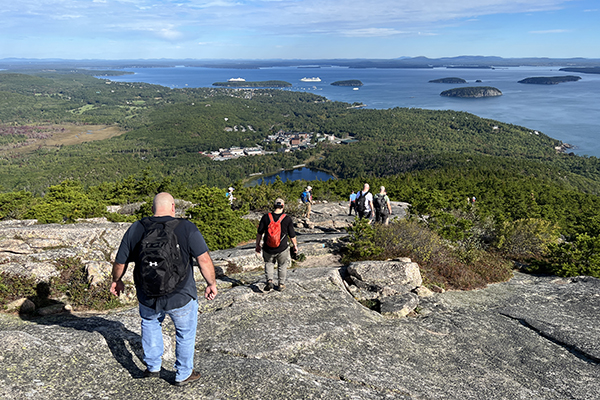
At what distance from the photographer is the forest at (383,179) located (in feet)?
42.9

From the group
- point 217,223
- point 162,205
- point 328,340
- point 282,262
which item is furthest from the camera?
point 217,223

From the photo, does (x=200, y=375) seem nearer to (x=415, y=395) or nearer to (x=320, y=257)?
(x=415, y=395)

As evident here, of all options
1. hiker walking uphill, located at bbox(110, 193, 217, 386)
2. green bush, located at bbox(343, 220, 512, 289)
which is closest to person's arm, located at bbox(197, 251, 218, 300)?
hiker walking uphill, located at bbox(110, 193, 217, 386)

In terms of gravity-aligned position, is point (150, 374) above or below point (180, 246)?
below

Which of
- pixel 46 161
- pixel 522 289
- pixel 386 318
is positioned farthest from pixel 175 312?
pixel 46 161

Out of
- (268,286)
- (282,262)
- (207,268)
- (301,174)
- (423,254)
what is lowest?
(301,174)

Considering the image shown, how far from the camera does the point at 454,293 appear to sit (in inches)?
360

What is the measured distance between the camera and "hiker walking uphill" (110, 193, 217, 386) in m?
3.88

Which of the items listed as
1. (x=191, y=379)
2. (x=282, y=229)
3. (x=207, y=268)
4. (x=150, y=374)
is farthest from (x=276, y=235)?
(x=150, y=374)

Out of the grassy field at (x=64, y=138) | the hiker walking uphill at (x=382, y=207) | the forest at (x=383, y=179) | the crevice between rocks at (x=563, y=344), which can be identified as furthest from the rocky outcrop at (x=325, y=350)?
→ the grassy field at (x=64, y=138)

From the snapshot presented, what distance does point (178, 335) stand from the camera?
4.29 metres

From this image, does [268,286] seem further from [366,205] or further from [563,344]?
[563,344]

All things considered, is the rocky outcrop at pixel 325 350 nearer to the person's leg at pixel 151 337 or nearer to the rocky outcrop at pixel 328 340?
the rocky outcrop at pixel 328 340

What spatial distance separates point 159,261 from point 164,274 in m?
0.16
